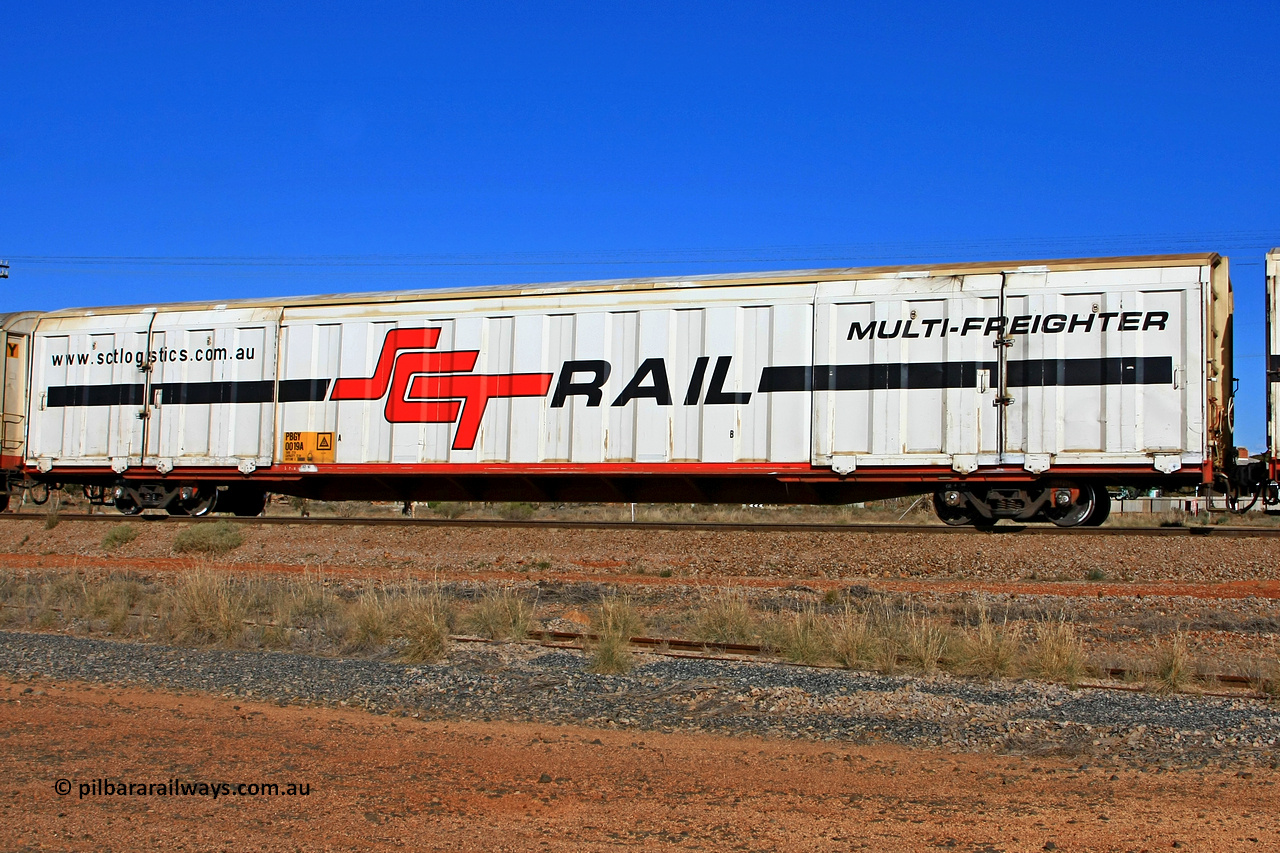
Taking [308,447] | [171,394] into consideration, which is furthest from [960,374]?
[171,394]

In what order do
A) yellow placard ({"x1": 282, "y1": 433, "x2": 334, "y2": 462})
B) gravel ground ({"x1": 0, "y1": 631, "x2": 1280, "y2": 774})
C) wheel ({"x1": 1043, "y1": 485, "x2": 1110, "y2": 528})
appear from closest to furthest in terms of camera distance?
gravel ground ({"x1": 0, "y1": 631, "x2": 1280, "y2": 774}) → wheel ({"x1": 1043, "y1": 485, "x2": 1110, "y2": 528}) → yellow placard ({"x1": 282, "y1": 433, "x2": 334, "y2": 462})

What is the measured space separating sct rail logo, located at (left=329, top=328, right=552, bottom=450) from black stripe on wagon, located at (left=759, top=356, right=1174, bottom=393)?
151 inches

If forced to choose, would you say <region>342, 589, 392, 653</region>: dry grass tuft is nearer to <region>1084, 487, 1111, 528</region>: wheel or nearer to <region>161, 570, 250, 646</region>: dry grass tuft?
<region>161, 570, 250, 646</region>: dry grass tuft

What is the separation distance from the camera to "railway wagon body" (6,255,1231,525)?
12.9 m

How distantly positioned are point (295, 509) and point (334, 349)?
19.6 meters

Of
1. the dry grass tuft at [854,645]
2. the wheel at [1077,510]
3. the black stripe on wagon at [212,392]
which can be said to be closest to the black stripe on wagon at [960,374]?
the wheel at [1077,510]

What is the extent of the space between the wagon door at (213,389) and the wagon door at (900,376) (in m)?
8.74

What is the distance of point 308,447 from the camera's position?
52.0ft

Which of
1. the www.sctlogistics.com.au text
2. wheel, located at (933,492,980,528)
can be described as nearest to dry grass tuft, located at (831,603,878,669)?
the www.sctlogistics.com.au text

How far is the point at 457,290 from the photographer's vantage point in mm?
15570

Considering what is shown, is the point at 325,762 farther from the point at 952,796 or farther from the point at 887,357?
the point at 887,357

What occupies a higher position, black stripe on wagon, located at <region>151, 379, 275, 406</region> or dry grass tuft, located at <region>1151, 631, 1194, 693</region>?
black stripe on wagon, located at <region>151, 379, 275, 406</region>

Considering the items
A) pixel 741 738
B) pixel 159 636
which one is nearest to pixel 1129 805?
pixel 741 738

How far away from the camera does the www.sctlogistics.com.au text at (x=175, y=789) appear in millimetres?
4820
